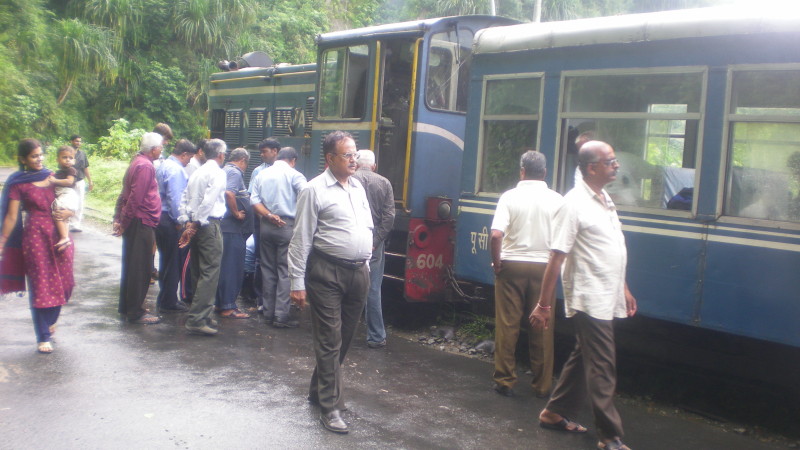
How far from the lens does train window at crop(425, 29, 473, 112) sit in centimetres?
835

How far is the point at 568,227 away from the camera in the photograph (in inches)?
186

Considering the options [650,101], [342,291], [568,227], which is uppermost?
[650,101]

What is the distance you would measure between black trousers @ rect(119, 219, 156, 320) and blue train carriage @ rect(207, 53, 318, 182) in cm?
271

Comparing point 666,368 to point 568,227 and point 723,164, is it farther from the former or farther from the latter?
point 568,227

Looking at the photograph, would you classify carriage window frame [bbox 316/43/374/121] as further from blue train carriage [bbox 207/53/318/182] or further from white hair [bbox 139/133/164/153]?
white hair [bbox 139/133/164/153]

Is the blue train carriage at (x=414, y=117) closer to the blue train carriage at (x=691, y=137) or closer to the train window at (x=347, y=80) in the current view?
the train window at (x=347, y=80)

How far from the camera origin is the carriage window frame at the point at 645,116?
5.70 m

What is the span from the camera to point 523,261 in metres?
5.91

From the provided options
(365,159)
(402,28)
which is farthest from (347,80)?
(365,159)

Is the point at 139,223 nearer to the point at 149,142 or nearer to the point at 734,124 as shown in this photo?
the point at 149,142

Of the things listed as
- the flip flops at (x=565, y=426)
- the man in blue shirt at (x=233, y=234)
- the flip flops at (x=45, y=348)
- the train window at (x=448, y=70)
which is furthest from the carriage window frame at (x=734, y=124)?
the flip flops at (x=45, y=348)

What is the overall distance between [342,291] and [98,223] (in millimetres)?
13113

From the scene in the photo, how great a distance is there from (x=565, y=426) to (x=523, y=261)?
4.30 ft

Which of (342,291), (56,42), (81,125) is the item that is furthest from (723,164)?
(81,125)
